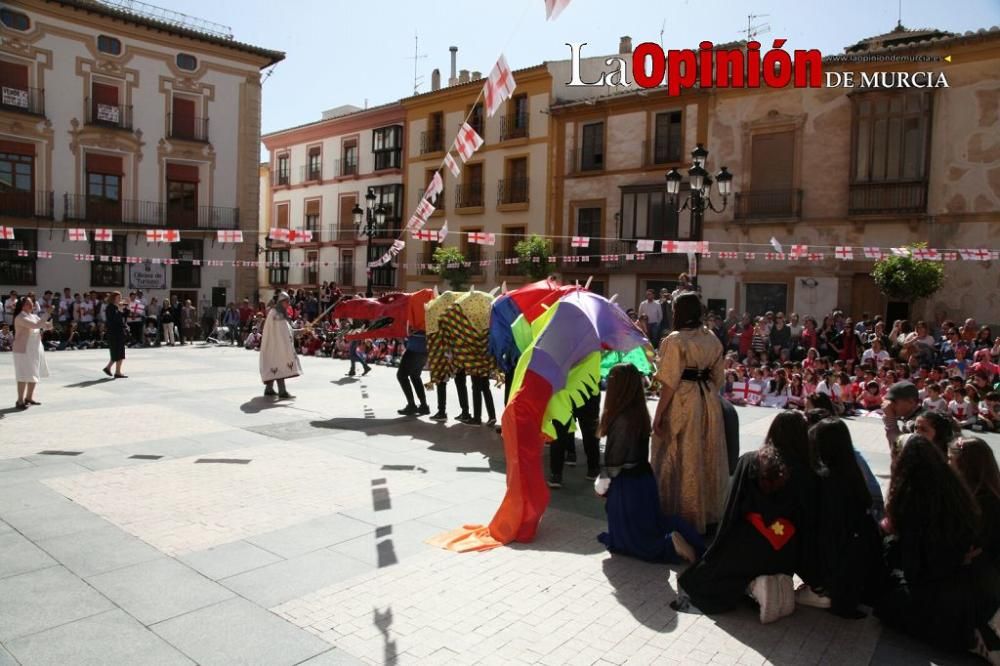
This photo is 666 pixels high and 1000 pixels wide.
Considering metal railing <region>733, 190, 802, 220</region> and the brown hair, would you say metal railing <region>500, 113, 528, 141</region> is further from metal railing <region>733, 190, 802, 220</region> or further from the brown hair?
the brown hair

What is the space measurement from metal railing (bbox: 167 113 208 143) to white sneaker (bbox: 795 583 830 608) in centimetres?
3019

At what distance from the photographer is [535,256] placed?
26.1m

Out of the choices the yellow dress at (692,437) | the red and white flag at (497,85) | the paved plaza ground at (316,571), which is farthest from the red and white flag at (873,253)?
the yellow dress at (692,437)

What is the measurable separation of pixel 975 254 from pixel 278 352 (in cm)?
1624

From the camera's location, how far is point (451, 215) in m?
31.9

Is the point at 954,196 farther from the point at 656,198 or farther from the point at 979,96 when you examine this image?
the point at 656,198

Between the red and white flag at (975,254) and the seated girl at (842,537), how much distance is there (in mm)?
15697

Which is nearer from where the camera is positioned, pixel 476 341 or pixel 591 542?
pixel 591 542

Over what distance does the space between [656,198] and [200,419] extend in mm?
A: 18721

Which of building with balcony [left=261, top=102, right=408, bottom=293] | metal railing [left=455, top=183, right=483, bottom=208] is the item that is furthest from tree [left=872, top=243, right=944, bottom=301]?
building with balcony [left=261, top=102, right=408, bottom=293]

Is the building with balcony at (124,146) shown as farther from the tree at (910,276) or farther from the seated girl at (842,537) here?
the seated girl at (842,537)

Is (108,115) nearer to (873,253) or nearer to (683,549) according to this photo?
(873,253)

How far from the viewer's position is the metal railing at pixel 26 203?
25.6 m

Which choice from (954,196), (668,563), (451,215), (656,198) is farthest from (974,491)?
(451,215)
